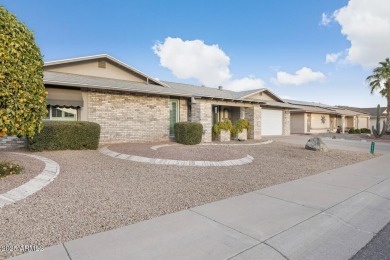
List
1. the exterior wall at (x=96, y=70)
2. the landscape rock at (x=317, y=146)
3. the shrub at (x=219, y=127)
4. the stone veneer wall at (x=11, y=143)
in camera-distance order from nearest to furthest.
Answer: the stone veneer wall at (x=11, y=143), the landscape rock at (x=317, y=146), the exterior wall at (x=96, y=70), the shrub at (x=219, y=127)

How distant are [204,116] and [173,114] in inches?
83.8

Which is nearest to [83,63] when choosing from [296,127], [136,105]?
[136,105]

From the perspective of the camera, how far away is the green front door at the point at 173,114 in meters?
14.8

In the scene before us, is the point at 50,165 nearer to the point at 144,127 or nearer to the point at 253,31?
the point at 144,127

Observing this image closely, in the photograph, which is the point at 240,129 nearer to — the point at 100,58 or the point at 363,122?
the point at 100,58

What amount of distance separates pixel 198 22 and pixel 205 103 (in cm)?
547


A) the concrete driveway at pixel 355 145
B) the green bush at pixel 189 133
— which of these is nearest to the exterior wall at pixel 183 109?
the green bush at pixel 189 133

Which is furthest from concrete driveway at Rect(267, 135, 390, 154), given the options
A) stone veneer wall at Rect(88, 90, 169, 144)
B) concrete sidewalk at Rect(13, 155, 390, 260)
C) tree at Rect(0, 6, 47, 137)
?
tree at Rect(0, 6, 47, 137)

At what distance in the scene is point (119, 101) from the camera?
1280 centimetres

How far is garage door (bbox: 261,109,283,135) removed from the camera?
22750 millimetres

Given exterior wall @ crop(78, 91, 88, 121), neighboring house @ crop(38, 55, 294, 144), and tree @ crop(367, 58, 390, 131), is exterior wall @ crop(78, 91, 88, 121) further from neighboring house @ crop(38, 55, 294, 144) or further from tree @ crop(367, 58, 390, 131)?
tree @ crop(367, 58, 390, 131)

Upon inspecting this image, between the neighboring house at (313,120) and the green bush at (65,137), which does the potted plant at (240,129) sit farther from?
the neighboring house at (313,120)

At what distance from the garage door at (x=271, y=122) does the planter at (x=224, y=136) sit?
7.85 metres

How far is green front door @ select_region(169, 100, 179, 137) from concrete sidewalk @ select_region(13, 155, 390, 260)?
402 inches
